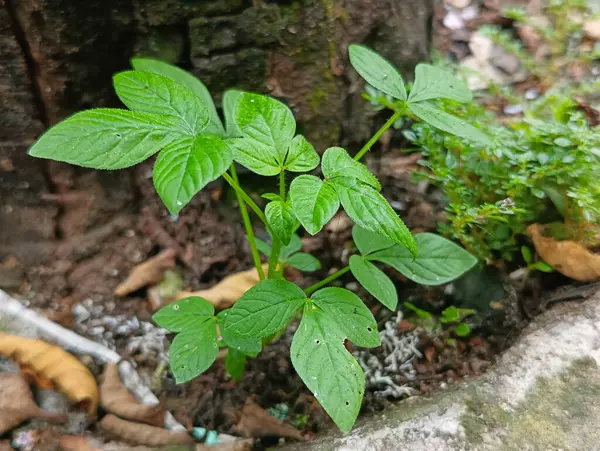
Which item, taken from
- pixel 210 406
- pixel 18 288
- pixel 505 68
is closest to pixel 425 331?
pixel 210 406

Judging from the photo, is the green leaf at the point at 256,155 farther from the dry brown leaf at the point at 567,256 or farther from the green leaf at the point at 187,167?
the dry brown leaf at the point at 567,256

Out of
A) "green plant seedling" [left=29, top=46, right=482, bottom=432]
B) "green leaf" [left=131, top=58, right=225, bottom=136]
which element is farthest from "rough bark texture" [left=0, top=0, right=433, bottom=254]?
"green plant seedling" [left=29, top=46, right=482, bottom=432]

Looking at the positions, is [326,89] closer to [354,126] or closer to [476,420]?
[354,126]

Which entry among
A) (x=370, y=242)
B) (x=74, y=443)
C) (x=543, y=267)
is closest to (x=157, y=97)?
(x=370, y=242)

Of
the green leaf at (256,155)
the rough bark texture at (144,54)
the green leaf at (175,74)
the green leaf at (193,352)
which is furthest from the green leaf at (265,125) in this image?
the rough bark texture at (144,54)

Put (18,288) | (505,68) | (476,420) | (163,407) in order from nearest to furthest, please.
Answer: (476,420) → (163,407) → (18,288) → (505,68)

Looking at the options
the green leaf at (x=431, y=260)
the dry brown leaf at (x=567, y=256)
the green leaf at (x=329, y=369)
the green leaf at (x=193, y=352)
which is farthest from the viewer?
the dry brown leaf at (x=567, y=256)

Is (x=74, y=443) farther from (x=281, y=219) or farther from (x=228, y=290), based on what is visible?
(x=281, y=219)
